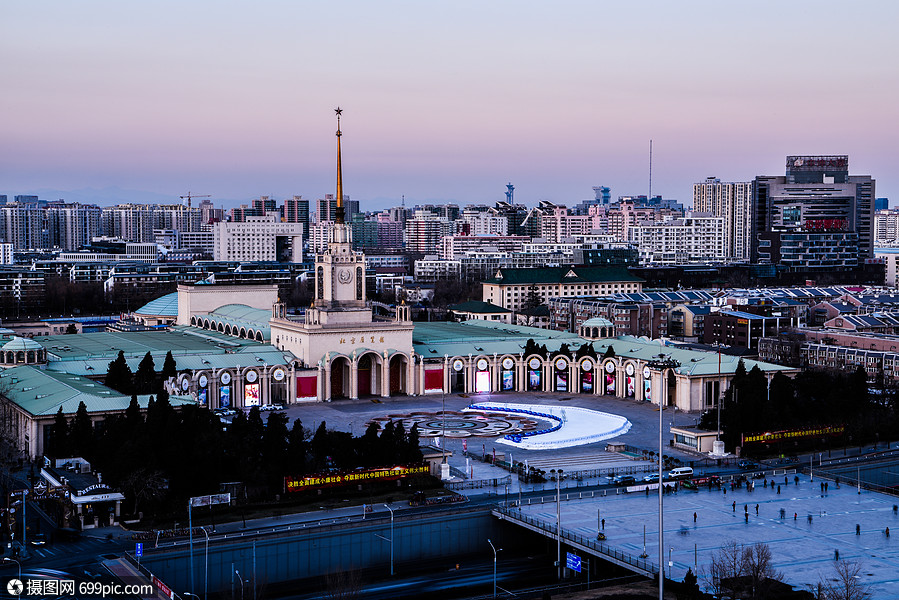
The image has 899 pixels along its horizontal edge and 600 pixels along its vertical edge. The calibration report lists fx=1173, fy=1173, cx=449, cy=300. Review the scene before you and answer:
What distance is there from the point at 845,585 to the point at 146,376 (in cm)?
4258

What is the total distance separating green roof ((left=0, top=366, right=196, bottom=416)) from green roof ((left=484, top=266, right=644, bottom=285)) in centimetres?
7064

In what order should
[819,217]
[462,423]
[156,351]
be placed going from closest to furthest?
[462,423]
[156,351]
[819,217]

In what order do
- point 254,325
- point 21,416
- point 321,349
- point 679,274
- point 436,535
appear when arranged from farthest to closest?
point 679,274 → point 254,325 → point 321,349 → point 21,416 → point 436,535

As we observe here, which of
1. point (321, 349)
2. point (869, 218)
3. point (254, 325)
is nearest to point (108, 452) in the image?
point (321, 349)

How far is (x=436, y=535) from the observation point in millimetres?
45281

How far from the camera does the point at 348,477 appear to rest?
50312 millimetres

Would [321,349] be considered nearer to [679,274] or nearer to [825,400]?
[825,400]

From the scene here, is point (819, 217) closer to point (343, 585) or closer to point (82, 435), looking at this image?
point (82, 435)

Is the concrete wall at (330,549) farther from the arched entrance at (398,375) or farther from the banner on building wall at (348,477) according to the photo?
the arched entrance at (398,375)

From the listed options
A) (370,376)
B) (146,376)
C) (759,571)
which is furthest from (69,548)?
(370,376)

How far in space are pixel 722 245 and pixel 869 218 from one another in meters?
24.9

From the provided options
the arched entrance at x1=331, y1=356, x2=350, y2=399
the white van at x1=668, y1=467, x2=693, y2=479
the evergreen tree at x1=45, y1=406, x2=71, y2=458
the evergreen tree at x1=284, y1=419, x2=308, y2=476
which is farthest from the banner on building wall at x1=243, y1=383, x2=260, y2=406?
the white van at x1=668, y1=467, x2=693, y2=479

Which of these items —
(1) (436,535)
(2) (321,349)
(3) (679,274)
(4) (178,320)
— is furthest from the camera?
(3) (679,274)

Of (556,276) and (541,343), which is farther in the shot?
(556,276)
